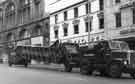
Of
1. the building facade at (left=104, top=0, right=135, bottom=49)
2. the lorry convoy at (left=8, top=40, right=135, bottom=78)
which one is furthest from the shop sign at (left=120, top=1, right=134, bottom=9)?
the lorry convoy at (left=8, top=40, right=135, bottom=78)

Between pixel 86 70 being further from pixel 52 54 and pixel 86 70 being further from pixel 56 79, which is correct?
pixel 52 54

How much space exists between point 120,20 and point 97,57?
44.6 ft

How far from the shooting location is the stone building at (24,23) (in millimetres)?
48325

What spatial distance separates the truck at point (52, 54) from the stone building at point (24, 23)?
1544 centimetres

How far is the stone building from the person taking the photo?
48.3 meters

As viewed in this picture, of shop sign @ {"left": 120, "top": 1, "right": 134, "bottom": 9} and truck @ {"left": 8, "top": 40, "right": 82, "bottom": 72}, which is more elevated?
shop sign @ {"left": 120, "top": 1, "right": 134, "bottom": 9}

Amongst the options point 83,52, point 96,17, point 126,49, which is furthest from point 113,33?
point 126,49

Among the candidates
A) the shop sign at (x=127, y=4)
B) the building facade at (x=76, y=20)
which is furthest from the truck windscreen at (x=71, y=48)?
the shop sign at (x=127, y=4)

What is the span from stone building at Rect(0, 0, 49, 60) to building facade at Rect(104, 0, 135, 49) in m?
17.3

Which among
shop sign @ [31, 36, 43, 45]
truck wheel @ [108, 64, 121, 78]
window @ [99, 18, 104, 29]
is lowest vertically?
truck wheel @ [108, 64, 121, 78]

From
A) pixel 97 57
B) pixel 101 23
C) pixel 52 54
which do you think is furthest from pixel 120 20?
pixel 97 57

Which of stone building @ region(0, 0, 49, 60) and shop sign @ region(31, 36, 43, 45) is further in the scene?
stone building @ region(0, 0, 49, 60)

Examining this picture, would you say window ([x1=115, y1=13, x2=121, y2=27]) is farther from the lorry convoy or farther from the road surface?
the road surface

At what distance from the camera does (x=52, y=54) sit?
26.4m
